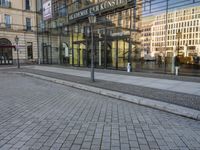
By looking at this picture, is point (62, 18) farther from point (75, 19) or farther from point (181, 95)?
point (181, 95)

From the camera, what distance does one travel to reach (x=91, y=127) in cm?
493

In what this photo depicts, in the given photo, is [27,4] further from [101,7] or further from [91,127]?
[91,127]

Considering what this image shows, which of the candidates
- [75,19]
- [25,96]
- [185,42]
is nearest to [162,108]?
[25,96]

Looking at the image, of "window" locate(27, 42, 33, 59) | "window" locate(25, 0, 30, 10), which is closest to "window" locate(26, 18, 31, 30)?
"window" locate(25, 0, 30, 10)

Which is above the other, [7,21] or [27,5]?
[27,5]

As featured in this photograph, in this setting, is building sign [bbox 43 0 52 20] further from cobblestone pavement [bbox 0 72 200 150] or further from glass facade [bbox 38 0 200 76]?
Result: cobblestone pavement [bbox 0 72 200 150]

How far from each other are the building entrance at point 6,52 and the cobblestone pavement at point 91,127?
29.8m

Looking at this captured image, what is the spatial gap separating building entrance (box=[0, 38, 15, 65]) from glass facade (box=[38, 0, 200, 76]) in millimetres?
15381

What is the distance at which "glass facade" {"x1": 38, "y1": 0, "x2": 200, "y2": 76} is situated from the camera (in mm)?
13219

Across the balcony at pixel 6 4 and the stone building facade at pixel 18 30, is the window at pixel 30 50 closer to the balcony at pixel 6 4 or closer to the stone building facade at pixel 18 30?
the stone building facade at pixel 18 30

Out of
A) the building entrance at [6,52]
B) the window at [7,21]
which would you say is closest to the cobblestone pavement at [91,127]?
the building entrance at [6,52]

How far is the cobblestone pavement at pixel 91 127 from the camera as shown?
4012mm

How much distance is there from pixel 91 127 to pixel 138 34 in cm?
1275

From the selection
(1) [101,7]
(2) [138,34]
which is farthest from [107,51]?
(1) [101,7]
